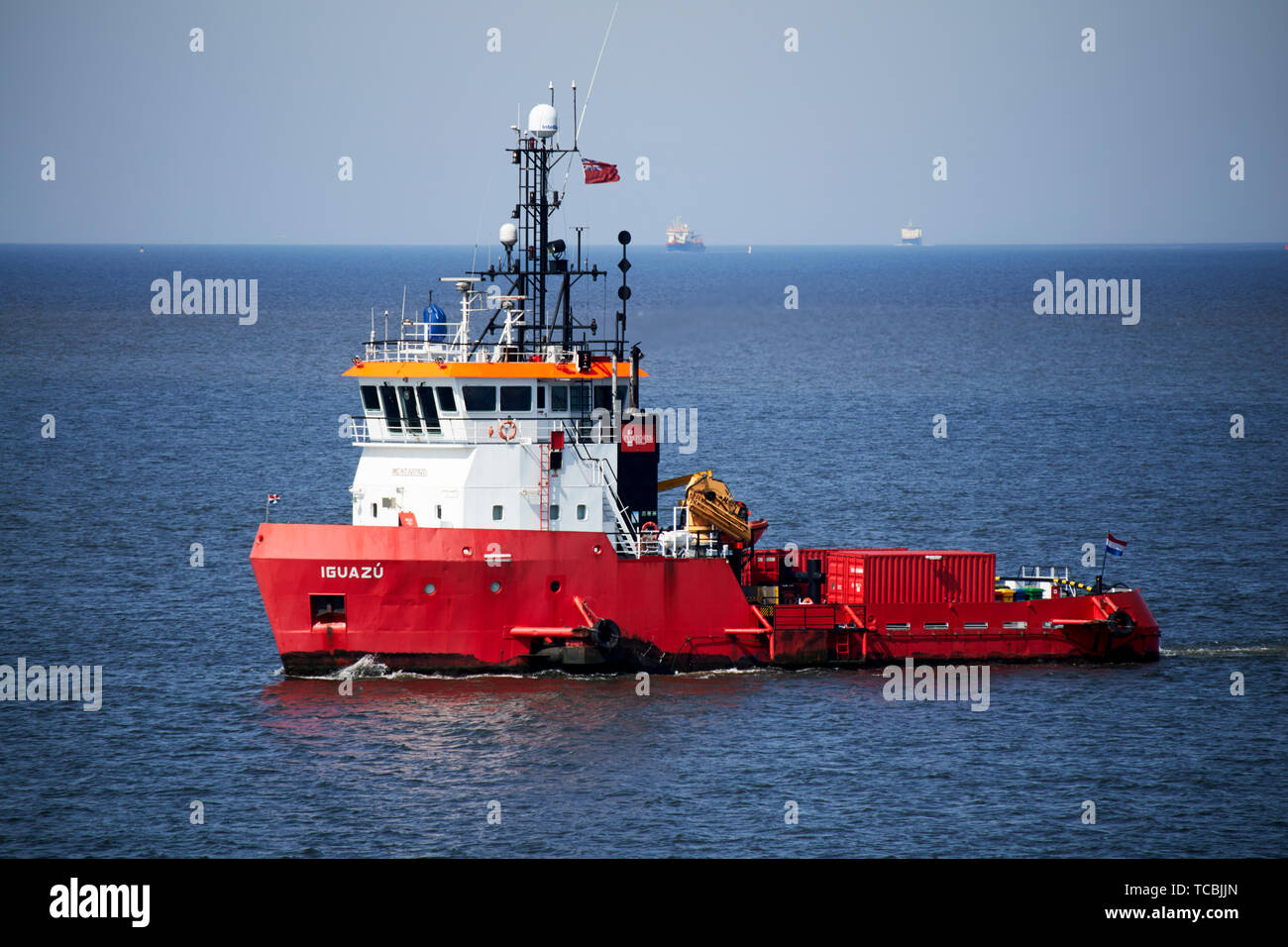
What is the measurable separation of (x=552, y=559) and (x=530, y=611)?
1.26m

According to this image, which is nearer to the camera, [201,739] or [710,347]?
[201,739]

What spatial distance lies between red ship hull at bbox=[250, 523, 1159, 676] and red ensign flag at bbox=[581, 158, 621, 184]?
871 centimetres

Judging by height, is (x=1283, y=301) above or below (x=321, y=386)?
above

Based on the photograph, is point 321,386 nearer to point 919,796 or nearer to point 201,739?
point 201,739

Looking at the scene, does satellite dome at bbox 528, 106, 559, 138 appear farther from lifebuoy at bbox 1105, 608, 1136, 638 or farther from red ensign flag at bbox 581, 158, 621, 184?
lifebuoy at bbox 1105, 608, 1136, 638

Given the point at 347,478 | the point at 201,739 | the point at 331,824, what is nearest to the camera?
the point at 331,824

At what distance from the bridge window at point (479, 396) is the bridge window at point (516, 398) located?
27cm

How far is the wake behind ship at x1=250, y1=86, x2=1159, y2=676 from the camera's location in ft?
120

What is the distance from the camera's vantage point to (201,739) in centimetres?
3372

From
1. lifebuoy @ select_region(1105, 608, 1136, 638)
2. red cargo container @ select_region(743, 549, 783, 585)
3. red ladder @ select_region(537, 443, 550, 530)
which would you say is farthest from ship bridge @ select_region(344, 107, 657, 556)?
lifebuoy @ select_region(1105, 608, 1136, 638)

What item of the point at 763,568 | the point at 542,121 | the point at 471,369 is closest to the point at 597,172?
the point at 542,121
